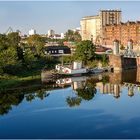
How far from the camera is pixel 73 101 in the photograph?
116 ft

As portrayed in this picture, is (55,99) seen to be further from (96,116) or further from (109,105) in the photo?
(96,116)

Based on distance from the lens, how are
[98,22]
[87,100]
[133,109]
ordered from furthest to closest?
[98,22], [87,100], [133,109]

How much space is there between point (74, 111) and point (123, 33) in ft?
195

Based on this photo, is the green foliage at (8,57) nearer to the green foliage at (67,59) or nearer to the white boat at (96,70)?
the white boat at (96,70)

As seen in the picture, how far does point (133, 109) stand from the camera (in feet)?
104

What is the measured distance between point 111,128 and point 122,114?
4263 mm

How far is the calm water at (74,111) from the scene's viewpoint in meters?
25.2

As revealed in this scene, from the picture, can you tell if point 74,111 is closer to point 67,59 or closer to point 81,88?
point 81,88

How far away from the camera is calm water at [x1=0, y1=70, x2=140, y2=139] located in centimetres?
2517

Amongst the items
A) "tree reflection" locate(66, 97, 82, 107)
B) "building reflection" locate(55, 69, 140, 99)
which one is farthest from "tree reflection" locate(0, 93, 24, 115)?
"building reflection" locate(55, 69, 140, 99)

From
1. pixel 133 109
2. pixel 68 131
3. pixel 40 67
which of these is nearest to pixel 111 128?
pixel 68 131

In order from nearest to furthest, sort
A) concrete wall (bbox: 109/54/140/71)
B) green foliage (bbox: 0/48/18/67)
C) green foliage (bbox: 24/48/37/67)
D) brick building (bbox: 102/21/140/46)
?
green foliage (bbox: 0/48/18/67), green foliage (bbox: 24/48/37/67), concrete wall (bbox: 109/54/140/71), brick building (bbox: 102/21/140/46)

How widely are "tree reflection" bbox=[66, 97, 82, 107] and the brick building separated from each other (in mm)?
48752

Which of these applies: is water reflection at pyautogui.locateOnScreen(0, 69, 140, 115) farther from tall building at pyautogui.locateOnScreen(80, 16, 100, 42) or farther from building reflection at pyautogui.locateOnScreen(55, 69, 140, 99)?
tall building at pyautogui.locateOnScreen(80, 16, 100, 42)
